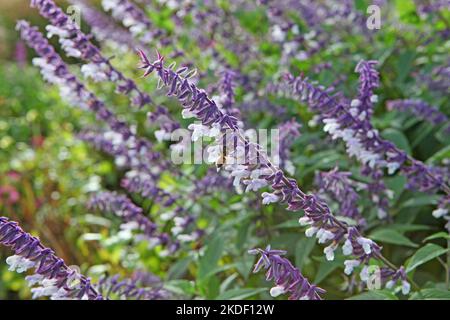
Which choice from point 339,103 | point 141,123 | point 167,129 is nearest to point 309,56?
point 167,129

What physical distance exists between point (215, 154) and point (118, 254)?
7.40 ft

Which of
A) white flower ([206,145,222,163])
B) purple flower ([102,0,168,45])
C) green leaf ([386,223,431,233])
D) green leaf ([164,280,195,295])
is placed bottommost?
green leaf ([164,280,195,295])

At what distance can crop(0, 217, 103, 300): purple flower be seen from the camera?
1.82 meters

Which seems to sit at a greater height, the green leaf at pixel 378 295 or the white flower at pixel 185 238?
the white flower at pixel 185 238

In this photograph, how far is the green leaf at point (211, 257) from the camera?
280 centimetres

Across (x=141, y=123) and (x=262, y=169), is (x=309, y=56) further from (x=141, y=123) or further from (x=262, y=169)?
(x=141, y=123)

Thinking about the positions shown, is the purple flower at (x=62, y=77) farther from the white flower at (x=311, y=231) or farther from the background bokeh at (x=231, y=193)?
the white flower at (x=311, y=231)

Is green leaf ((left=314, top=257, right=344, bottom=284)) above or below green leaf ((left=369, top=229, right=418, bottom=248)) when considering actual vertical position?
below

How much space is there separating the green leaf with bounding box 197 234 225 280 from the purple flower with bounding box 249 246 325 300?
38.4 inches

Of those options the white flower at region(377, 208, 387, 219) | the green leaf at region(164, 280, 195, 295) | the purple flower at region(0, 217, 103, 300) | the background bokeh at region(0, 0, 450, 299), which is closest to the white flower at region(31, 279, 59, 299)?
the purple flower at region(0, 217, 103, 300)

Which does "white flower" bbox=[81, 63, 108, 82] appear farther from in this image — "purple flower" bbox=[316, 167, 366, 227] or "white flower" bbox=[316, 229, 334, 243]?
"white flower" bbox=[316, 229, 334, 243]

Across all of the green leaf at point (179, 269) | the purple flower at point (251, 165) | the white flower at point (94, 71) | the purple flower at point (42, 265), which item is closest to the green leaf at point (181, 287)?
the green leaf at point (179, 269)

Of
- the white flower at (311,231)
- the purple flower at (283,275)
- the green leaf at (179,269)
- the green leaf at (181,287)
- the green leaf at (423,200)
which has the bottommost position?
the green leaf at (181,287)

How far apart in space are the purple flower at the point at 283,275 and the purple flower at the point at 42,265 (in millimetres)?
549
